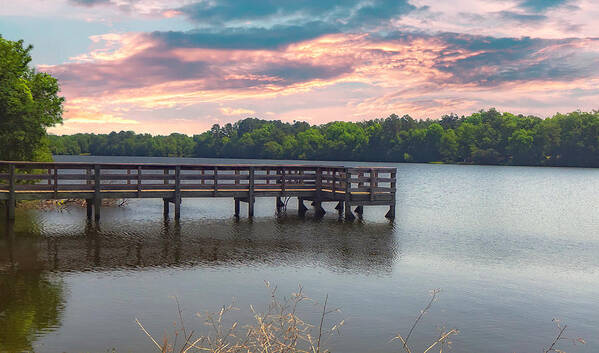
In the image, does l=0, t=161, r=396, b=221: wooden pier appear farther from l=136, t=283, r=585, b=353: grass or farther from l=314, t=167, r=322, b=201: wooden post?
l=136, t=283, r=585, b=353: grass

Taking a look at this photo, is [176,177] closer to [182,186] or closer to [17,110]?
[182,186]

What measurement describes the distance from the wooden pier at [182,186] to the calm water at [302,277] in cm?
126

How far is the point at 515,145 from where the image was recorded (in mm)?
157000

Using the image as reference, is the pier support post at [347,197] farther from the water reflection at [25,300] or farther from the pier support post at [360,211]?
the water reflection at [25,300]

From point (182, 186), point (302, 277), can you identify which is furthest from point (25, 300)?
point (182, 186)

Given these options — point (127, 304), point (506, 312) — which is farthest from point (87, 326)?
point (506, 312)

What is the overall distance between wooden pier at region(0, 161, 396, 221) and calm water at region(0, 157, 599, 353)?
1.26 m

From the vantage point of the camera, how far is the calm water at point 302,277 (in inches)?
426

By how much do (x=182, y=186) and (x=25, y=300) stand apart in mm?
15420

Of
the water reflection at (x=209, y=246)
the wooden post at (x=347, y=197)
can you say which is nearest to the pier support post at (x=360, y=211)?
the wooden post at (x=347, y=197)

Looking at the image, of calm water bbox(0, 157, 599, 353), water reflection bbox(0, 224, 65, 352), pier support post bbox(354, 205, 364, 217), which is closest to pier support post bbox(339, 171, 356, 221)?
calm water bbox(0, 157, 599, 353)

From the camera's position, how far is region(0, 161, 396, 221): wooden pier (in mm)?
24109

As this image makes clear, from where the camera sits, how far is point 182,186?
2741cm

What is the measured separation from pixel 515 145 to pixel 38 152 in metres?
145
